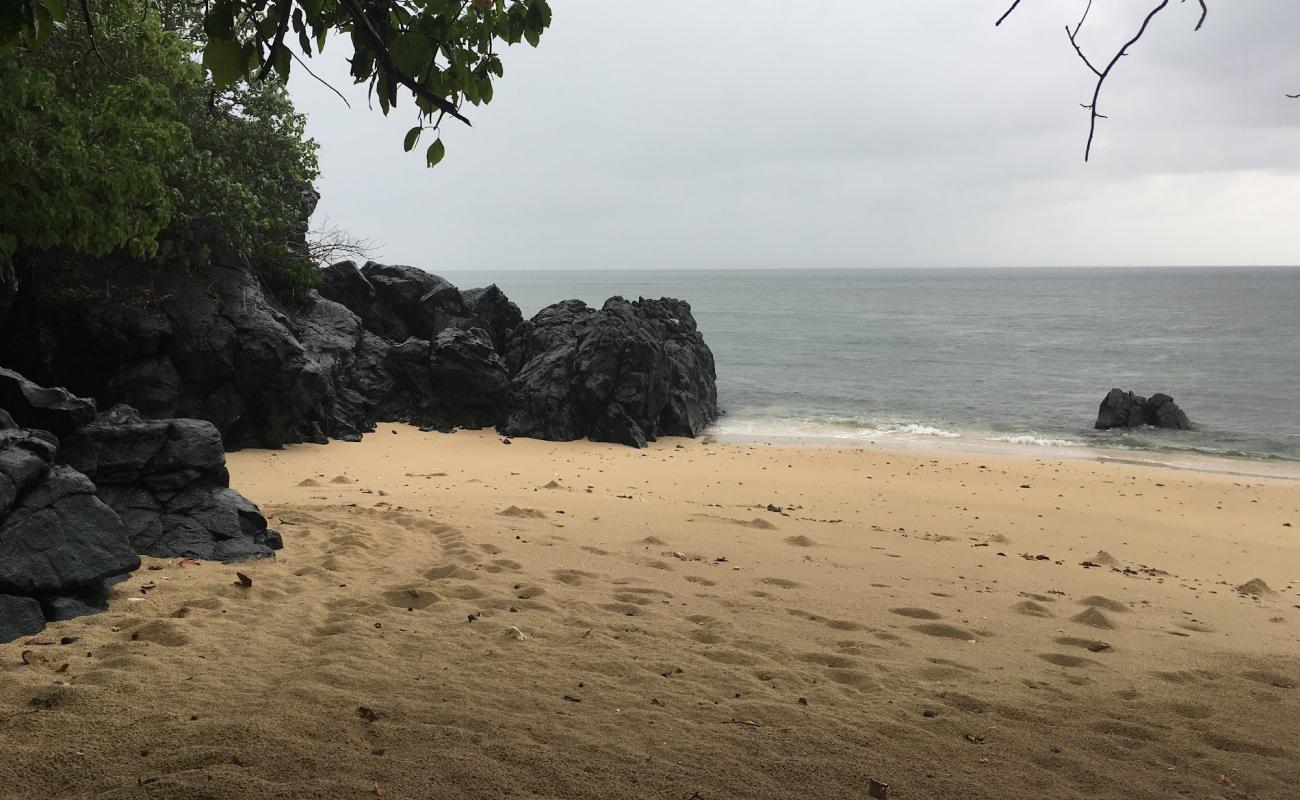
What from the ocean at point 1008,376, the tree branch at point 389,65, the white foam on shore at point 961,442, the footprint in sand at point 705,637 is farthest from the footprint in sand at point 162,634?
the ocean at point 1008,376

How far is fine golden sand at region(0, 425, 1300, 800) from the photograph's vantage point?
3.20 m

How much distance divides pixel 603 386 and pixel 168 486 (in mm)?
11359

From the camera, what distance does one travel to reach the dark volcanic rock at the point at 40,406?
5.60 m

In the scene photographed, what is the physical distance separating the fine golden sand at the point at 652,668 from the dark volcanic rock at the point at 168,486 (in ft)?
1.09

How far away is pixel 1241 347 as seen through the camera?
44781 mm

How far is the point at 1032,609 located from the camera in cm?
616

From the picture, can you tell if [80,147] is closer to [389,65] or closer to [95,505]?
[95,505]

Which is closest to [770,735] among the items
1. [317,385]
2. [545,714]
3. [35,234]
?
[545,714]

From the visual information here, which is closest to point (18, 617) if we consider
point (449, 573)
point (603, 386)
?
point (449, 573)

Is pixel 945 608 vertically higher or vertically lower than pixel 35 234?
lower

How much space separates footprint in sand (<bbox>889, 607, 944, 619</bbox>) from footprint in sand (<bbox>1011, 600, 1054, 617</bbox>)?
0.71 metres

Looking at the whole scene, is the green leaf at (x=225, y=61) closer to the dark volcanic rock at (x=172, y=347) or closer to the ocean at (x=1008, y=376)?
the dark volcanic rock at (x=172, y=347)

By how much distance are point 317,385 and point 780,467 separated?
765 cm

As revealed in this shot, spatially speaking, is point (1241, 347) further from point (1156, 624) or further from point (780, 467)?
point (1156, 624)
